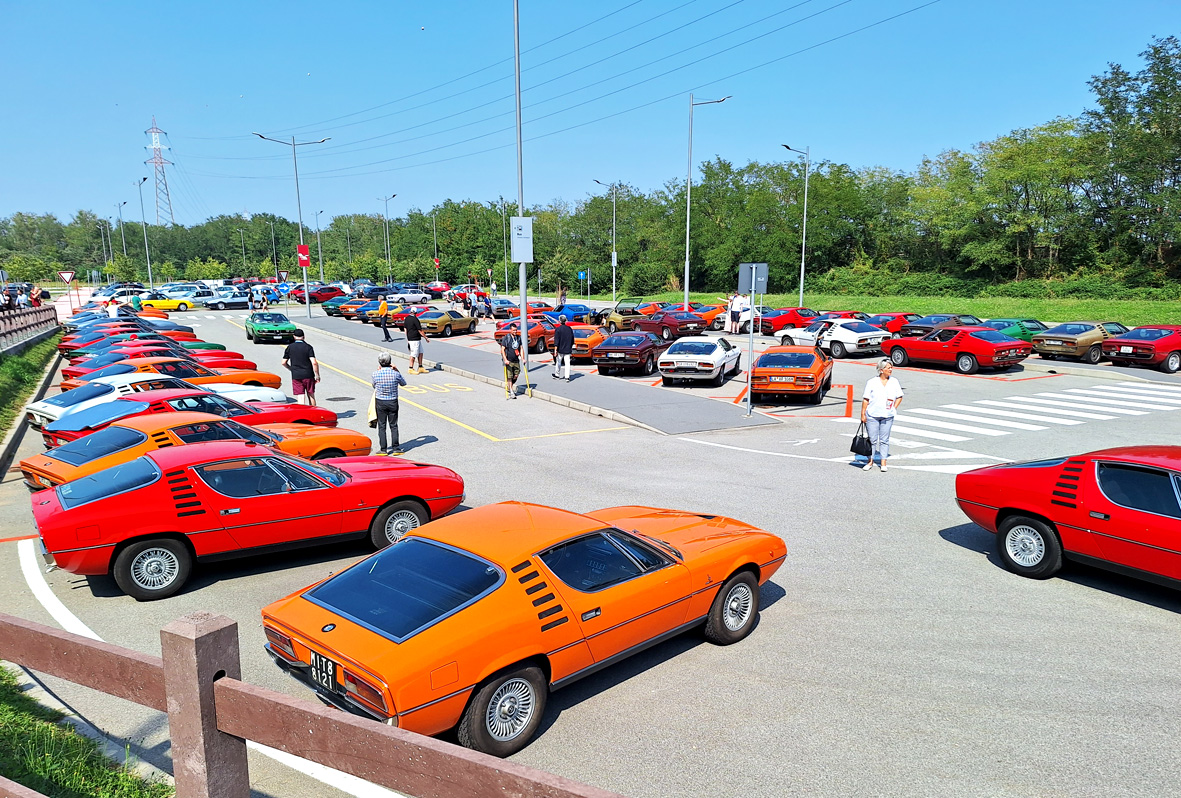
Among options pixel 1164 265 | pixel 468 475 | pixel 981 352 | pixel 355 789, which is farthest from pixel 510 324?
pixel 1164 265

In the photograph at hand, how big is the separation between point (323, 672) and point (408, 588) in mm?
691

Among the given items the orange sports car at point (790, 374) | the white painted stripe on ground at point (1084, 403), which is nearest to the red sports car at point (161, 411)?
the orange sports car at point (790, 374)

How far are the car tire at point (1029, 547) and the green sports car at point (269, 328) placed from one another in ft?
101

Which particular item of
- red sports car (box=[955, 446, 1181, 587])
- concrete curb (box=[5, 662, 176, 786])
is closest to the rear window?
concrete curb (box=[5, 662, 176, 786])

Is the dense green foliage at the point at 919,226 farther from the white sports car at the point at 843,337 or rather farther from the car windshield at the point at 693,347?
the car windshield at the point at 693,347

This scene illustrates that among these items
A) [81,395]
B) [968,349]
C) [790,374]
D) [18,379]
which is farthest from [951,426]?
[18,379]

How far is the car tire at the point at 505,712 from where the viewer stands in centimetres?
467

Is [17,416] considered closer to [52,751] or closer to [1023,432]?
[52,751]

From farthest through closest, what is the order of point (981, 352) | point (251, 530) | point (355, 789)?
1. point (981, 352)
2. point (251, 530)
3. point (355, 789)

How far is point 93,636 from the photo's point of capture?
6.81 m

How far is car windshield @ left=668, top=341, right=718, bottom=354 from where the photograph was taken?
78.8 feet

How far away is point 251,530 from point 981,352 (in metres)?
24.7

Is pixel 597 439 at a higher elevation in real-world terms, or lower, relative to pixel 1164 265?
lower

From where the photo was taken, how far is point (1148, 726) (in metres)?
5.26
